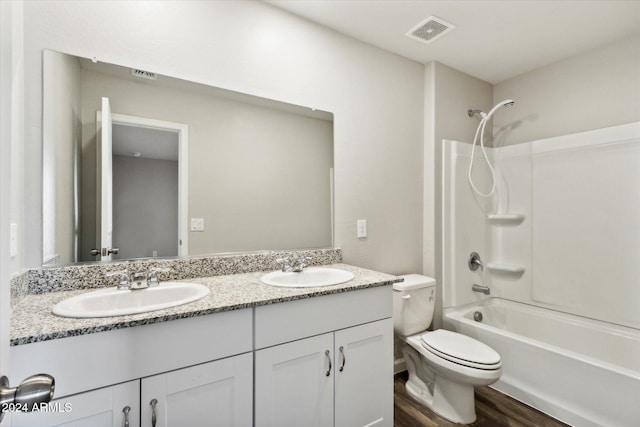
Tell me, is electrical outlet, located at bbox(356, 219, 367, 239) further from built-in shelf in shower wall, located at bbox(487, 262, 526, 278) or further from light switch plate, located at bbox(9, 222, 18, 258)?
light switch plate, located at bbox(9, 222, 18, 258)

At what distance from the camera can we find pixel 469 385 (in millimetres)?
1720

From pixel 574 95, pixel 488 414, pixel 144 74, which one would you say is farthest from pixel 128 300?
pixel 574 95

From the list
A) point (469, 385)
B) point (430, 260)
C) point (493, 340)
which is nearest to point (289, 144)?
point (430, 260)

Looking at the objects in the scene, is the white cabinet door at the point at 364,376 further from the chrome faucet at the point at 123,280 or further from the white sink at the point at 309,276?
the chrome faucet at the point at 123,280

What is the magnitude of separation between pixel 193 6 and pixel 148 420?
5.87ft

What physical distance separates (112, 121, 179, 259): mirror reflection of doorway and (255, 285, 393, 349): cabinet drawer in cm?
64

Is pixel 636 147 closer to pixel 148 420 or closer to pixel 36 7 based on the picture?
pixel 148 420

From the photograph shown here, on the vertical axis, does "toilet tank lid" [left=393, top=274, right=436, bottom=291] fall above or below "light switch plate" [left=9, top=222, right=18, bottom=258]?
below

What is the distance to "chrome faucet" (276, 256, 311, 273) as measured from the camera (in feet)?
5.58

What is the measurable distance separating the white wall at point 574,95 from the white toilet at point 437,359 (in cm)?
166

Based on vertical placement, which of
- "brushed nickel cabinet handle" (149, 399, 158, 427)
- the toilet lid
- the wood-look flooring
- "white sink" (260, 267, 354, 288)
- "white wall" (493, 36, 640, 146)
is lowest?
the wood-look flooring

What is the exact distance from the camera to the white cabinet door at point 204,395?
3.24ft

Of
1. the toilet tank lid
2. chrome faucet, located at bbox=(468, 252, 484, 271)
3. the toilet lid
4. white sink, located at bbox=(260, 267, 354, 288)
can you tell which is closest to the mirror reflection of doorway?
white sink, located at bbox=(260, 267, 354, 288)

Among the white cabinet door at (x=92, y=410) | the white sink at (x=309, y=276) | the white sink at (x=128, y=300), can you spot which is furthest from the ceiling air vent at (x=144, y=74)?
the white cabinet door at (x=92, y=410)
